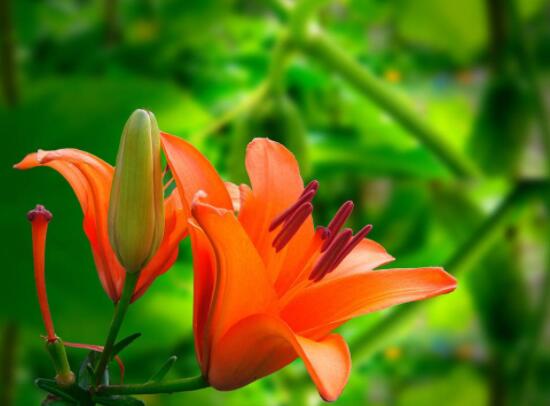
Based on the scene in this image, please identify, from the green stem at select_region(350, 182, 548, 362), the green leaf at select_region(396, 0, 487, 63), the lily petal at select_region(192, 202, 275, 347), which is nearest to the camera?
the lily petal at select_region(192, 202, 275, 347)

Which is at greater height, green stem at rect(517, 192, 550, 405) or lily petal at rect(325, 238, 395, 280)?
lily petal at rect(325, 238, 395, 280)

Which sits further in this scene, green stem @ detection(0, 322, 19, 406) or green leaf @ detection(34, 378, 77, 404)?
green stem @ detection(0, 322, 19, 406)

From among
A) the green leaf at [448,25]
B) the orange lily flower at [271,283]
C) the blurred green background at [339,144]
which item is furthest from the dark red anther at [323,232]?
the green leaf at [448,25]

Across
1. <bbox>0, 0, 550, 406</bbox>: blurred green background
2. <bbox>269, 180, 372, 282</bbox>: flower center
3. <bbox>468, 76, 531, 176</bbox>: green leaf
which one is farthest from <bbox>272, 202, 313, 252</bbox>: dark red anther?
<bbox>468, 76, 531, 176</bbox>: green leaf

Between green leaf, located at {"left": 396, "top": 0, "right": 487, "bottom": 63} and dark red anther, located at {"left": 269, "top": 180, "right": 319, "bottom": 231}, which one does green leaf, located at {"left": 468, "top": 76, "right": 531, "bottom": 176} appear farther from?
dark red anther, located at {"left": 269, "top": 180, "right": 319, "bottom": 231}

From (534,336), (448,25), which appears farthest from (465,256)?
(448,25)

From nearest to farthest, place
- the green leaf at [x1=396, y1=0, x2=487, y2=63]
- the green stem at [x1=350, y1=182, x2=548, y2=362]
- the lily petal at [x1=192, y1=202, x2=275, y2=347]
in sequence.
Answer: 1. the lily petal at [x1=192, y1=202, x2=275, y2=347]
2. the green stem at [x1=350, y1=182, x2=548, y2=362]
3. the green leaf at [x1=396, y1=0, x2=487, y2=63]

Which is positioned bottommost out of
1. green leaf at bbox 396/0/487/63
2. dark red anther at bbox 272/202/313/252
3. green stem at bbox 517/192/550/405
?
green stem at bbox 517/192/550/405
